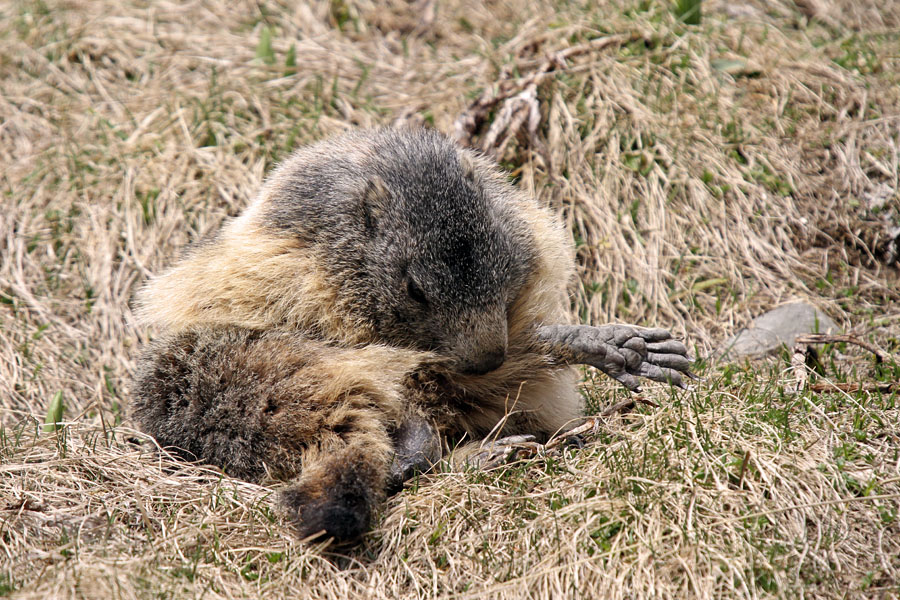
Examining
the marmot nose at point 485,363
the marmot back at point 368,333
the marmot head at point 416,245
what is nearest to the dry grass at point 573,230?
the marmot back at point 368,333

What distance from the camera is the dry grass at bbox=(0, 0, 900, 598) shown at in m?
3.41

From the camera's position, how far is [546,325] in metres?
4.59

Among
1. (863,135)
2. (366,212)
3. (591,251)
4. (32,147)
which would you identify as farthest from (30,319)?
(863,135)

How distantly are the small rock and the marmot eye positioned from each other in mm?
2377

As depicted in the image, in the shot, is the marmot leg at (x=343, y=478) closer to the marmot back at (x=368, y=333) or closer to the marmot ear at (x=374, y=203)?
the marmot back at (x=368, y=333)

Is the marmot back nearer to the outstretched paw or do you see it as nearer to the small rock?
the outstretched paw

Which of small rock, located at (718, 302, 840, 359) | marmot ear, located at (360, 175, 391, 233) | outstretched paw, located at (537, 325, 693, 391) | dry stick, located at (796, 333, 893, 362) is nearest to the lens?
marmot ear, located at (360, 175, 391, 233)

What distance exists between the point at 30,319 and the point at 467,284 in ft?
12.0

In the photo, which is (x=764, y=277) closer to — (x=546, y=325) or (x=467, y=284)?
(x=546, y=325)

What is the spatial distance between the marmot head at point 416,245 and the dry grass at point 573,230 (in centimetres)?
70

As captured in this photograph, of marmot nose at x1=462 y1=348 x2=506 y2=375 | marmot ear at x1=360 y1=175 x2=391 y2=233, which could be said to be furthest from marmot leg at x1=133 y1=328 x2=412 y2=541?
marmot ear at x1=360 y1=175 x2=391 y2=233

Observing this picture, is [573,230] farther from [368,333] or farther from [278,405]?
[278,405]

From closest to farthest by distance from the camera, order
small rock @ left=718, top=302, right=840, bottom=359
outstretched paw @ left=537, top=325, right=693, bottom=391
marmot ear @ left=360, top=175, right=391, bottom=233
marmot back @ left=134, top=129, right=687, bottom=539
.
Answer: marmot back @ left=134, top=129, right=687, bottom=539
marmot ear @ left=360, top=175, right=391, bottom=233
outstretched paw @ left=537, top=325, right=693, bottom=391
small rock @ left=718, top=302, right=840, bottom=359

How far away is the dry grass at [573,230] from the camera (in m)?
3.41
